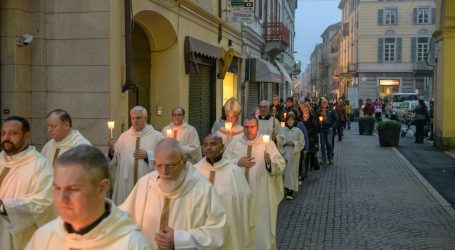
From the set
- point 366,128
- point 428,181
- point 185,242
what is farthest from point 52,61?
point 366,128

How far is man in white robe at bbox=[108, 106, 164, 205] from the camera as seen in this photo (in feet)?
26.2

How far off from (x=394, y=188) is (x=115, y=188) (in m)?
7.06

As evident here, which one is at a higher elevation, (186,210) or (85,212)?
(85,212)

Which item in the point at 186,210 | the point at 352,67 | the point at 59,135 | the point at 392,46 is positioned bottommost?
the point at 186,210

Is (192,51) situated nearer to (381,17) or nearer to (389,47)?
(389,47)

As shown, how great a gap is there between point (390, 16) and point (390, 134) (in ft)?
136

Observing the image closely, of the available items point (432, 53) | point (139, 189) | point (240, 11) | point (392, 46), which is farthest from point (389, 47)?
point (139, 189)

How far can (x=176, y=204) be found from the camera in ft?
13.6

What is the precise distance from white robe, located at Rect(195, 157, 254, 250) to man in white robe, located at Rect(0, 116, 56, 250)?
1422 millimetres

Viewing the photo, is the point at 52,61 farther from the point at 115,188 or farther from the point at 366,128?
the point at 366,128

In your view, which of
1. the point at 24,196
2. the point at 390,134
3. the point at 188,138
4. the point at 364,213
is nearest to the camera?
the point at 24,196

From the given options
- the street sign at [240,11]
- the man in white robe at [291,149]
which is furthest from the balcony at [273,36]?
the man in white robe at [291,149]

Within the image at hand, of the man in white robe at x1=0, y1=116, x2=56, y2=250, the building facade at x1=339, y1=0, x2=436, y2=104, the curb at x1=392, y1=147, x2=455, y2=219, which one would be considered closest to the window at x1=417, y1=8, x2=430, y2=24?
the building facade at x1=339, y1=0, x2=436, y2=104

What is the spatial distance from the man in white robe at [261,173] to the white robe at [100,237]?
171 inches
